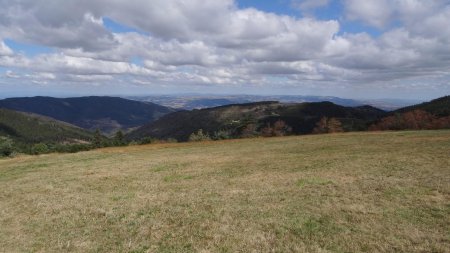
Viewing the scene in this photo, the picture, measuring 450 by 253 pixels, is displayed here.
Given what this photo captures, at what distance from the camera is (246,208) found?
15914mm

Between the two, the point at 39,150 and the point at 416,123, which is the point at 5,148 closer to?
the point at 39,150

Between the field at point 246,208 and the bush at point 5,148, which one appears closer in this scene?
the field at point 246,208

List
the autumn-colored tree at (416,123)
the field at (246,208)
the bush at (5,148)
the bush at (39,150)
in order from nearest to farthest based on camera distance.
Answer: the field at (246,208) < the bush at (39,150) < the bush at (5,148) < the autumn-colored tree at (416,123)

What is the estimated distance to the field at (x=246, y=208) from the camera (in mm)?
11906

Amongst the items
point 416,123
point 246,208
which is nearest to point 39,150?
point 246,208

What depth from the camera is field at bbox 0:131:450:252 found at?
11.9 m

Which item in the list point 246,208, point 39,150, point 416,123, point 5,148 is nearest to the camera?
point 246,208

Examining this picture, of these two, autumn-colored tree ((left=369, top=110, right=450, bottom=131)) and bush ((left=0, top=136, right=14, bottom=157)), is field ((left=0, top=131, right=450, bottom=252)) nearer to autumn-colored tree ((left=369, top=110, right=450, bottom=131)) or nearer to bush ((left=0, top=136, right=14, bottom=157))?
bush ((left=0, top=136, right=14, bottom=157))

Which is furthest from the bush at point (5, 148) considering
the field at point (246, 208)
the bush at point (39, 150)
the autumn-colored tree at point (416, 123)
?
the autumn-colored tree at point (416, 123)

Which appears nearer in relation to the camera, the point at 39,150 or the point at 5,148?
the point at 5,148

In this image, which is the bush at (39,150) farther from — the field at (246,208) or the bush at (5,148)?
the field at (246,208)

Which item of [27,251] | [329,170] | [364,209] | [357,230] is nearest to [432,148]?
[329,170]

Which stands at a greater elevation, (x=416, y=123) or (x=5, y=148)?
(x=416, y=123)

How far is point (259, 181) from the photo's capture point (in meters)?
21.5
